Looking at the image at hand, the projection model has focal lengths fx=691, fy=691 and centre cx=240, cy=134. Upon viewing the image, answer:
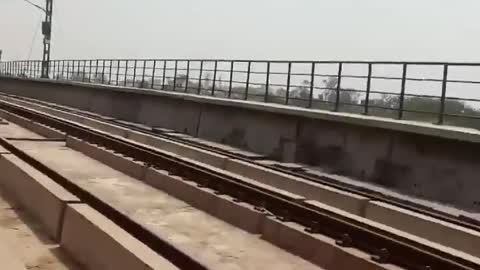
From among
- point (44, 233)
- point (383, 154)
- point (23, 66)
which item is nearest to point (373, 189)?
point (383, 154)

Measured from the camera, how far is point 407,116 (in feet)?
50.0

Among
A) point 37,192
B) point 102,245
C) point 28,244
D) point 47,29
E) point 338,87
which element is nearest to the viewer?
point 102,245

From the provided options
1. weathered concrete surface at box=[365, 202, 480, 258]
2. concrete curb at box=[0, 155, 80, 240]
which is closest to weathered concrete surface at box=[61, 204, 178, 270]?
concrete curb at box=[0, 155, 80, 240]

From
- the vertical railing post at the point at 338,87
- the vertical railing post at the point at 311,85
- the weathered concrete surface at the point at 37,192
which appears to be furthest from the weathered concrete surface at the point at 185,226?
the vertical railing post at the point at 311,85

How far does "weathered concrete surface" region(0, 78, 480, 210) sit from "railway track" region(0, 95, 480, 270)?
3506 millimetres

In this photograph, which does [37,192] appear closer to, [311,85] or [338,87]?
[338,87]

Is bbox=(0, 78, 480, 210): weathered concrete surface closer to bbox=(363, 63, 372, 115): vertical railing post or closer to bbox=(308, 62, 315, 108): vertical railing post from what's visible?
bbox=(363, 63, 372, 115): vertical railing post

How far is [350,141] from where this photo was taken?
593 inches

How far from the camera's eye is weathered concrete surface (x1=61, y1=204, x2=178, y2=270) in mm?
5520

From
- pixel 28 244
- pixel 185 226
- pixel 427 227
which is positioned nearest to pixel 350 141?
pixel 427 227

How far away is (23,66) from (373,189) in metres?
50.9

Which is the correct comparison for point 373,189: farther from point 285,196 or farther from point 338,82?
point 338,82

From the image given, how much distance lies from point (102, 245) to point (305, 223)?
3401 mm

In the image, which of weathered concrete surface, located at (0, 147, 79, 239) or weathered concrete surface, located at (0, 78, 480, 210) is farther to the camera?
weathered concrete surface, located at (0, 78, 480, 210)
